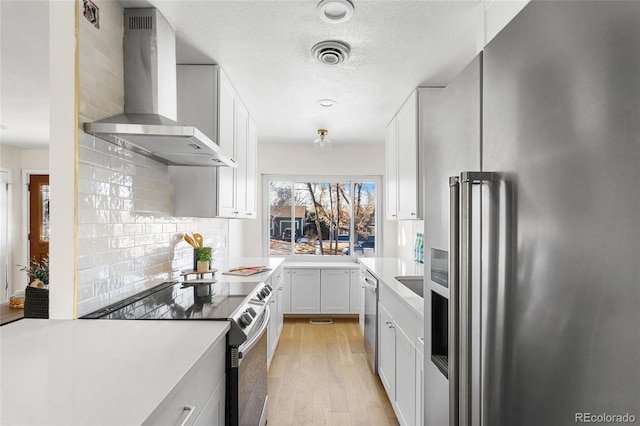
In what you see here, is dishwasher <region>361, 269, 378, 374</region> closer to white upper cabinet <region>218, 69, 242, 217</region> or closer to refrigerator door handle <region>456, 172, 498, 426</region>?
white upper cabinet <region>218, 69, 242, 217</region>

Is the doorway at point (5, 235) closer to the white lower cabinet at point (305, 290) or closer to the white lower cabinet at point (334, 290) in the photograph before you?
the white lower cabinet at point (305, 290)

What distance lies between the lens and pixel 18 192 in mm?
5074

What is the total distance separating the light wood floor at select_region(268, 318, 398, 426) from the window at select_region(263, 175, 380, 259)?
1.37 metres

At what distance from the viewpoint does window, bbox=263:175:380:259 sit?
5363 mm

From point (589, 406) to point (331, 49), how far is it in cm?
211

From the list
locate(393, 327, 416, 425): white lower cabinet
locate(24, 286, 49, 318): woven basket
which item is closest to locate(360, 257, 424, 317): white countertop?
locate(393, 327, 416, 425): white lower cabinet

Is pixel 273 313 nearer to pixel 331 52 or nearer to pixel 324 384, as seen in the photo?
pixel 324 384

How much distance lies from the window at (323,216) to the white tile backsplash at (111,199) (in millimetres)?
3051

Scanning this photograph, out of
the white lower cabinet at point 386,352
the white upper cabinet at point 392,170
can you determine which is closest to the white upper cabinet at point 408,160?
the white upper cabinet at point 392,170

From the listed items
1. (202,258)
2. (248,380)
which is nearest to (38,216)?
(202,258)

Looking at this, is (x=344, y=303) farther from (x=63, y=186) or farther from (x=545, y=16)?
(x=545, y=16)

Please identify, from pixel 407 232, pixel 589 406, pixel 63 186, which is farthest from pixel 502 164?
pixel 407 232

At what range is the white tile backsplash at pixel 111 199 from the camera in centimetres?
155

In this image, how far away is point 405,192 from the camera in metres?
3.25
